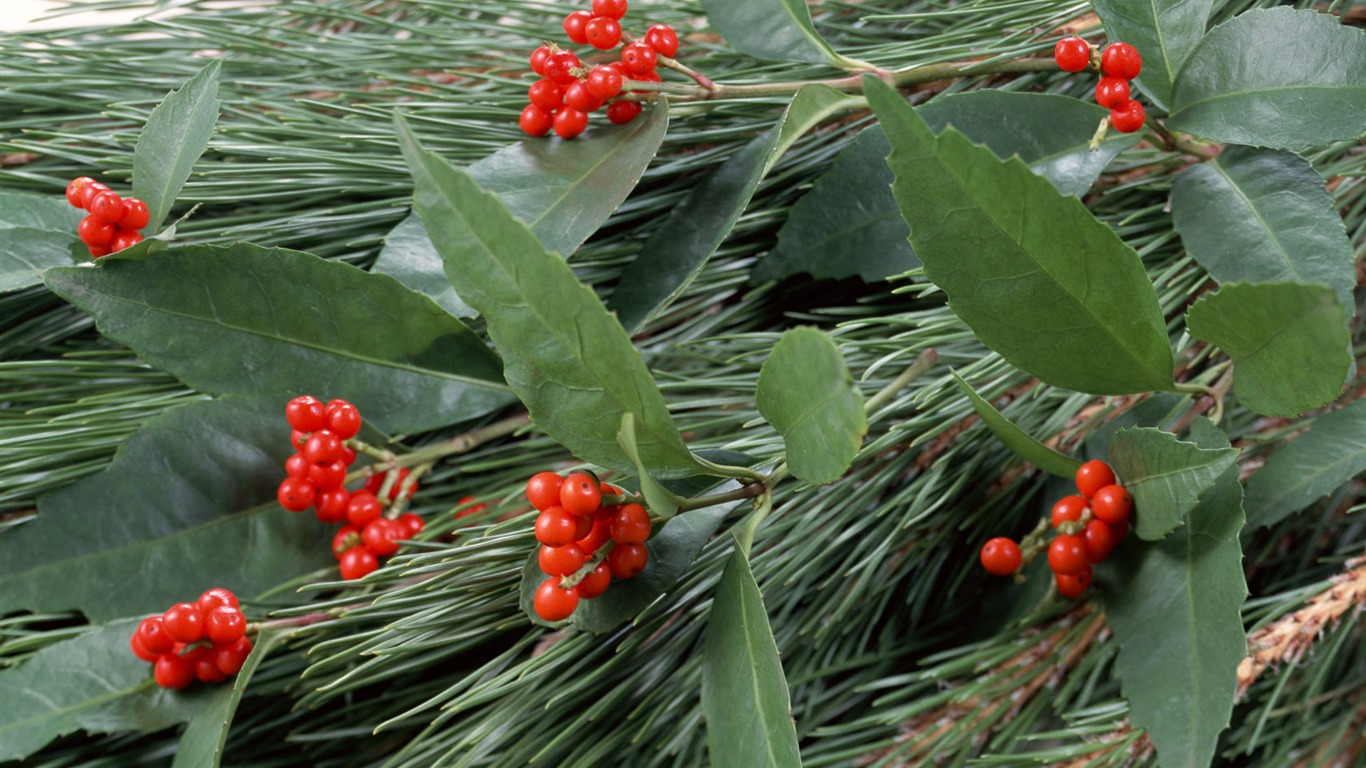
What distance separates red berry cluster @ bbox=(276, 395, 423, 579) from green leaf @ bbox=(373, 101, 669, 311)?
0.06 meters

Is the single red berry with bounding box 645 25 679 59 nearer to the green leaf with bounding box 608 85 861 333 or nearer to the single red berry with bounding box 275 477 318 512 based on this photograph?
the green leaf with bounding box 608 85 861 333

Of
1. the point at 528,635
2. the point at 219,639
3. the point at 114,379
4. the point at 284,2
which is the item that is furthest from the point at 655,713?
the point at 284,2

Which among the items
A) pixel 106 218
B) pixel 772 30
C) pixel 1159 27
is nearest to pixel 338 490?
pixel 106 218

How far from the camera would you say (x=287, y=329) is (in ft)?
1.40

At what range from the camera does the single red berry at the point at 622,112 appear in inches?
18.6

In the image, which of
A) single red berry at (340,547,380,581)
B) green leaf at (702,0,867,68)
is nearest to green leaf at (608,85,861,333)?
green leaf at (702,0,867,68)

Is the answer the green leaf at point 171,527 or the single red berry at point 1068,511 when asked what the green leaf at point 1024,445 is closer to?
the single red berry at point 1068,511

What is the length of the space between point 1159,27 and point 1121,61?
0.02 m

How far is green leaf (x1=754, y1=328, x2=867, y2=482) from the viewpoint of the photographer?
0.30m

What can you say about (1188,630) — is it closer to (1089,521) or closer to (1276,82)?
(1089,521)

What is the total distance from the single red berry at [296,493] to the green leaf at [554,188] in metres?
0.09

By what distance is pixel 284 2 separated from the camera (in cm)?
71

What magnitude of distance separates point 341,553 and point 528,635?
0.08m

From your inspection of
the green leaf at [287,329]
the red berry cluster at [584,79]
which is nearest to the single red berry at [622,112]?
the red berry cluster at [584,79]
